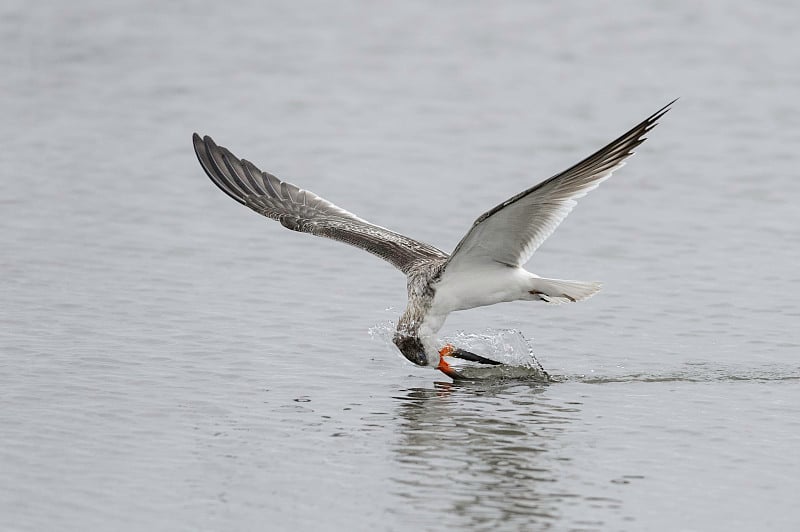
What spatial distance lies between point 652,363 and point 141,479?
14.2ft

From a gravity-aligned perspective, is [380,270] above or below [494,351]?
above

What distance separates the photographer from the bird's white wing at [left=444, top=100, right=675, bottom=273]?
28.5ft

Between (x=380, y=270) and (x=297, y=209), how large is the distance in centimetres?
132

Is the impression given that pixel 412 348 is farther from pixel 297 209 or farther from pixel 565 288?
pixel 297 209

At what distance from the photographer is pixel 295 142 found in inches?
685

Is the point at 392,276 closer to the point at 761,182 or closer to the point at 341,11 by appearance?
the point at 761,182

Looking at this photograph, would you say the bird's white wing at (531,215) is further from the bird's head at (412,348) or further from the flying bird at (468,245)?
the bird's head at (412,348)

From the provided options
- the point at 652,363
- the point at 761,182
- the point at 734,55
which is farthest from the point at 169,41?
the point at 652,363

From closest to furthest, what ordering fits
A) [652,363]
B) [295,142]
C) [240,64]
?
[652,363] → [295,142] → [240,64]

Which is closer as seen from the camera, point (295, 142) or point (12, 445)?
point (12, 445)

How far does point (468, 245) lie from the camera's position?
9.33 meters

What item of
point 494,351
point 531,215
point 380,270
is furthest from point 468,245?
point 380,270

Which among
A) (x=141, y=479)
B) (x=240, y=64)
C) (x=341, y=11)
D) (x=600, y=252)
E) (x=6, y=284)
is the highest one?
(x=341, y=11)

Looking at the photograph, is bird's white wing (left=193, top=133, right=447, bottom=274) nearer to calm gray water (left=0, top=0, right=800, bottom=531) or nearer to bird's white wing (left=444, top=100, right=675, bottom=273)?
calm gray water (left=0, top=0, right=800, bottom=531)
